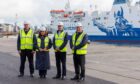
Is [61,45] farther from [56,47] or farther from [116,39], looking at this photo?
[116,39]

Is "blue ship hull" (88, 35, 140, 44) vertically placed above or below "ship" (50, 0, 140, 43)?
below

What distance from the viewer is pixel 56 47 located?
1212cm

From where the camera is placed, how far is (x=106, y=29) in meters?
53.4

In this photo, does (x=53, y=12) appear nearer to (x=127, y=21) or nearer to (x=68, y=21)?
(x=68, y=21)

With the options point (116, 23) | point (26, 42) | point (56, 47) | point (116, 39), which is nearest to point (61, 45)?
point (56, 47)

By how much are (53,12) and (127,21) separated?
26280 mm

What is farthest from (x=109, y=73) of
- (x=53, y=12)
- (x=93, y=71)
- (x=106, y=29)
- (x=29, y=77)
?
(x=53, y=12)

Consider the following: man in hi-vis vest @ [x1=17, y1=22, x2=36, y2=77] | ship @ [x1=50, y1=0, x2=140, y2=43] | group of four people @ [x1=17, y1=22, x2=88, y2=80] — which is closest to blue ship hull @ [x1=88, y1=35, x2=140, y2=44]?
ship @ [x1=50, y1=0, x2=140, y2=43]

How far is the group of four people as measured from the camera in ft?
38.6

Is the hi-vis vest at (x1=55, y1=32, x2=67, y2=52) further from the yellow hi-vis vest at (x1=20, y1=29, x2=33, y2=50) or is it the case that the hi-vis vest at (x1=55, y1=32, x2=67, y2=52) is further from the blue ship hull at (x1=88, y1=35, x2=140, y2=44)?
the blue ship hull at (x1=88, y1=35, x2=140, y2=44)

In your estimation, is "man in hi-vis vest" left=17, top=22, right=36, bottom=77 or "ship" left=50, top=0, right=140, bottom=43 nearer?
"man in hi-vis vest" left=17, top=22, right=36, bottom=77

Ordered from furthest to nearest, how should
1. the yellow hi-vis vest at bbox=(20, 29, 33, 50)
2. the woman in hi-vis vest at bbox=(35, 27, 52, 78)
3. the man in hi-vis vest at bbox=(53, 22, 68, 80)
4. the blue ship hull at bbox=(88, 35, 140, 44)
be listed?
the blue ship hull at bbox=(88, 35, 140, 44) → the yellow hi-vis vest at bbox=(20, 29, 33, 50) → the woman in hi-vis vest at bbox=(35, 27, 52, 78) → the man in hi-vis vest at bbox=(53, 22, 68, 80)

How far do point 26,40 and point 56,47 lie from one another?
3.67 feet

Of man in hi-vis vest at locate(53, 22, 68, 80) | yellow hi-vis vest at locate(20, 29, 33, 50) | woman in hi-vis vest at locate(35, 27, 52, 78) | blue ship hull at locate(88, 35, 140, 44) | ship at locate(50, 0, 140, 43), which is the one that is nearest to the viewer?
man in hi-vis vest at locate(53, 22, 68, 80)
